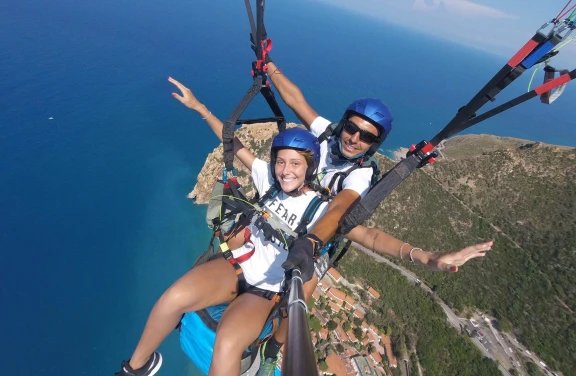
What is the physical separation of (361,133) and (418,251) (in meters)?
1.63

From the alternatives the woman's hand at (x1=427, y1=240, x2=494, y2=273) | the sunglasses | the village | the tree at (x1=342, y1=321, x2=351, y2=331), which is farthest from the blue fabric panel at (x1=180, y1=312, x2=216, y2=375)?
the tree at (x1=342, y1=321, x2=351, y2=331)

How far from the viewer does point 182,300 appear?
332cm

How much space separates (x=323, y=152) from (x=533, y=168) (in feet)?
131

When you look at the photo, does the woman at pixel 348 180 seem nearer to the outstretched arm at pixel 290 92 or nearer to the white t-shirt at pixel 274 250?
the outstretched arm at pixel 290 92

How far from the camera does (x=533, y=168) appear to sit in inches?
1314

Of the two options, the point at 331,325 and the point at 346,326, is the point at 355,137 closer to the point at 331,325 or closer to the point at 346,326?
the point at 331,325

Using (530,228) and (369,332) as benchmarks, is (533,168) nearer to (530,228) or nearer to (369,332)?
(530,228)

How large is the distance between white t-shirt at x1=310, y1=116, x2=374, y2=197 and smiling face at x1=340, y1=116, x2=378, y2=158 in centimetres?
21

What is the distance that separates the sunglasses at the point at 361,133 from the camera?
377 centimetres

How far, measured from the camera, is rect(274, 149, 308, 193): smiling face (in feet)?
11.6

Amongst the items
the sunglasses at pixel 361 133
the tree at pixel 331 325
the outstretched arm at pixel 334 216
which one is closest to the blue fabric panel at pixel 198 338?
the outstretched arm at pixel 334 216

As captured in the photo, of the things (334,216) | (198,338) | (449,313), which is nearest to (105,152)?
(198,338)

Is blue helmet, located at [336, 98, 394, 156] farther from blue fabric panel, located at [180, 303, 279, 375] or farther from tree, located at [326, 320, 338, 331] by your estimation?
tree, located at [326, 320, 338, 331]

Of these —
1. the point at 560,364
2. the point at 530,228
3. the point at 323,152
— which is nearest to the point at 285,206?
the point at 323,152
